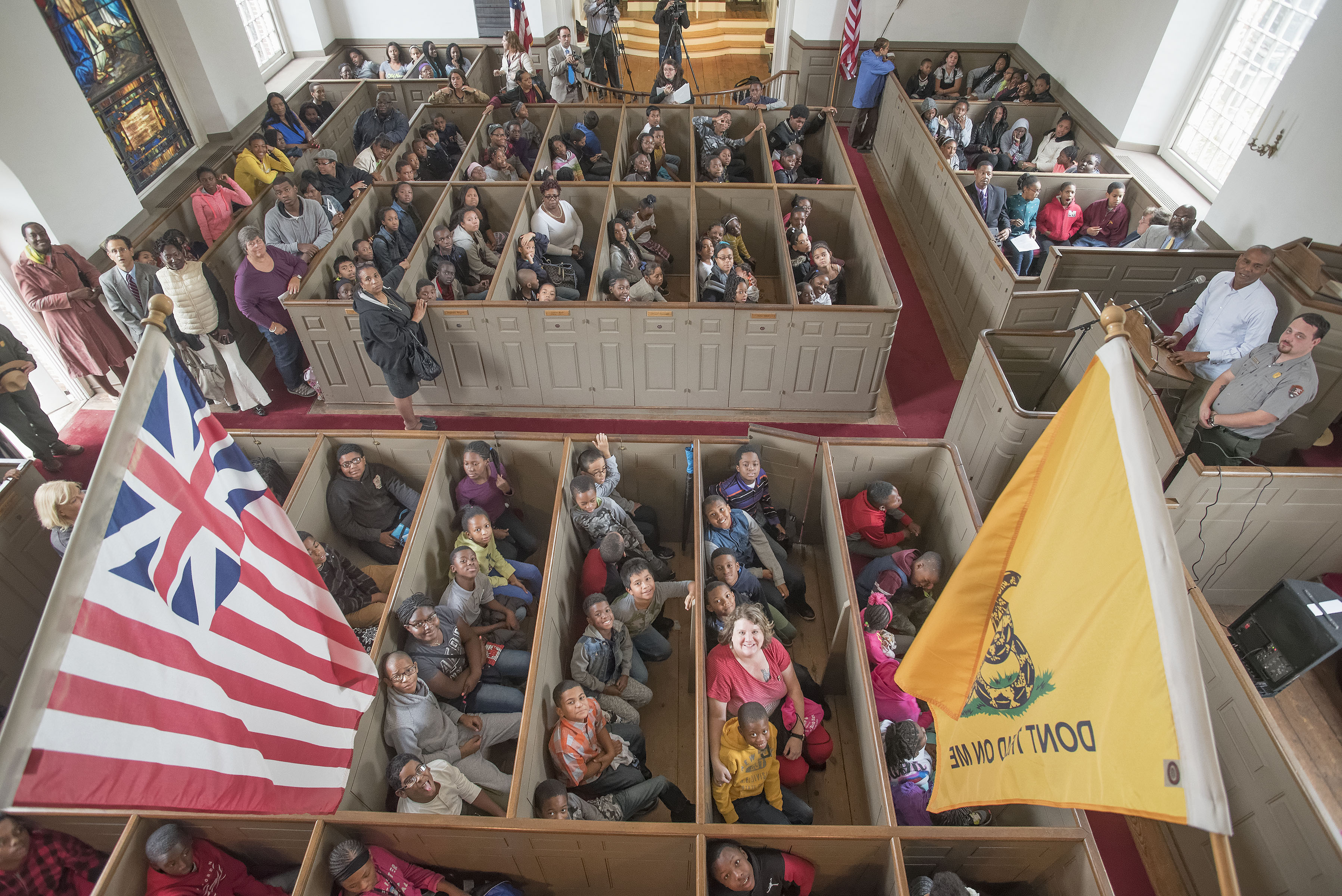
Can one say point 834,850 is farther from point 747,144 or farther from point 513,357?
point 747,144

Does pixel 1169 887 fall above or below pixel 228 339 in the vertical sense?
below

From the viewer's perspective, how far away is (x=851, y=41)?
465 inches

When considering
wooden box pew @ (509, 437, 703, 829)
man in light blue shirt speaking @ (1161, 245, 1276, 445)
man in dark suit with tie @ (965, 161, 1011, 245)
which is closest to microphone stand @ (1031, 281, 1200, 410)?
man in light blue shirt speaking @ (1161, 245, 1276, 445)

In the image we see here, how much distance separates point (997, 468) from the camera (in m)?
5.66

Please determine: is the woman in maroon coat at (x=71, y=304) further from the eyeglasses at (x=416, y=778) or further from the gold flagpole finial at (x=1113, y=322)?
the gold flagpole finial at (x=1113, y=322)

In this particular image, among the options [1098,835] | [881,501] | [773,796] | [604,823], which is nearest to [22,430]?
[604,823]

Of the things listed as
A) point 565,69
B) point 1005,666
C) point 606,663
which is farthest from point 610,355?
point 565,69

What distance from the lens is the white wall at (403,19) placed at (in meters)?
13.2

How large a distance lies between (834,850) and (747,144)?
Result: 29.1 feet

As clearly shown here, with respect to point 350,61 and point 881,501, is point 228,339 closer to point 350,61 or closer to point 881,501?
point 881,501

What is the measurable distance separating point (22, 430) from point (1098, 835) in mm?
8654

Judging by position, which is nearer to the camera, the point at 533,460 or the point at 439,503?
the point at 439,503

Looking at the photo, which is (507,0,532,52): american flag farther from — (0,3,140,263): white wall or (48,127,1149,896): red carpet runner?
(48,127,1149,896): red carpet runner

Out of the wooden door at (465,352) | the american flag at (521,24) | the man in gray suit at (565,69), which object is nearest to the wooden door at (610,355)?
the wooden door at (465,352)
